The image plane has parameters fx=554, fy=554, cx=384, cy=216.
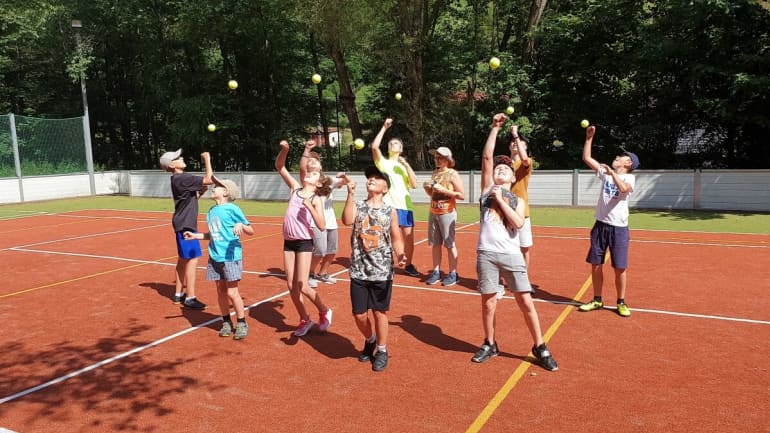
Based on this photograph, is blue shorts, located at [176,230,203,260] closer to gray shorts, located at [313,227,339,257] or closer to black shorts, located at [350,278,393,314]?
gray shorts, located at [313,227,339,257]

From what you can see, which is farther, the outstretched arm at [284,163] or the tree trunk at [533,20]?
the tree trunk at [533,20]

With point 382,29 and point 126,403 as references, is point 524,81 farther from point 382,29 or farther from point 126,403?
point 126,403

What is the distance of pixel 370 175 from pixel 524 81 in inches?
773

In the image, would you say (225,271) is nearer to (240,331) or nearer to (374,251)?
(240,331)

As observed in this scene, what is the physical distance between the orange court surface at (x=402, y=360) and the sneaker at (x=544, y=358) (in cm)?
9

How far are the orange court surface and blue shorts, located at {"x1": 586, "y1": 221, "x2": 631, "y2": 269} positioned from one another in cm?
69

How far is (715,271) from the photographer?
29.2 feet

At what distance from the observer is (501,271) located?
5.16 metres

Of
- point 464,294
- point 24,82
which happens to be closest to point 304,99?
point 24,82

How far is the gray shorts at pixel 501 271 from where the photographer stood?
5035 mm

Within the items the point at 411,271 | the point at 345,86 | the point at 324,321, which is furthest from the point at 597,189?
the point at 324,321

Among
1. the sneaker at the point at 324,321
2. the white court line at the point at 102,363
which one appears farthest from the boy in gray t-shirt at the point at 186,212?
the sneaker at the point at 324,321

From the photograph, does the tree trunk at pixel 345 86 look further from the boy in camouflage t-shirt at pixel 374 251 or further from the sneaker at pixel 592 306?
the boy in camouflage t-shirt at pixel 374 251

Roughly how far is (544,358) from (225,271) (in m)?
3.39
